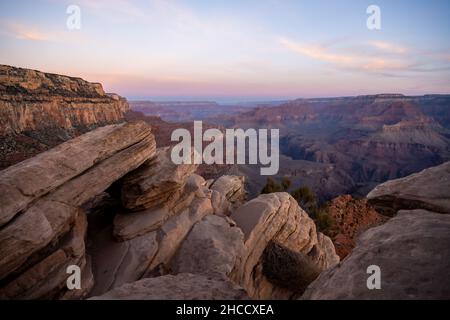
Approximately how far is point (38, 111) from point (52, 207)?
66.4m

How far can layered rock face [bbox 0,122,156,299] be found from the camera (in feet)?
26.4

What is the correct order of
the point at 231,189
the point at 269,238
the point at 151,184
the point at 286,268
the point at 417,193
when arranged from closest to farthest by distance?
the point at 417,193, the point at 151,184, the point at 286,268, the point at 269,238, the point at 231,189

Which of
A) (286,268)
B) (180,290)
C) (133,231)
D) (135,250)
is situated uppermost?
(180,290)

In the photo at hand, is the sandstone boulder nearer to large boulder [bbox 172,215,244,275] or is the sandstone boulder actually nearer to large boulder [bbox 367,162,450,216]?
large boulder [bbox 172,215,244,275]

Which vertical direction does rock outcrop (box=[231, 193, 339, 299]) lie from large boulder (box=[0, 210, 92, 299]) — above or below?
below

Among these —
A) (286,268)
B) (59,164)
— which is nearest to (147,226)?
(59,164)

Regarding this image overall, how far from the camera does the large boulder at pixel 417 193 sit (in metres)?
8.48

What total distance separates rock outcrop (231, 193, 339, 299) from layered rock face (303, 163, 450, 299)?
6.28 metres

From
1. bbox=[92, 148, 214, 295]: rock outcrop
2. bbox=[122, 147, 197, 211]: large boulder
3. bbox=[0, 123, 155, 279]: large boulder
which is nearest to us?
bbox=[0, 123, 155, 279]: large boulder

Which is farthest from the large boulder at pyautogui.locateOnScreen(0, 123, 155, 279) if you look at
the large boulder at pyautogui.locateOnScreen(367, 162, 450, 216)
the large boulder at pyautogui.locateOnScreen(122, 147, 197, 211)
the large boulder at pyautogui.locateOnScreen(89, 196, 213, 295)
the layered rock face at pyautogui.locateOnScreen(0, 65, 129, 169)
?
the layered rock face at pyautogui.locateOnScreen(0, 65, 129, 169)

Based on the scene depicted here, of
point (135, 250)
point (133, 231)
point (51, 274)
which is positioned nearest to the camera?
point (51, 274)

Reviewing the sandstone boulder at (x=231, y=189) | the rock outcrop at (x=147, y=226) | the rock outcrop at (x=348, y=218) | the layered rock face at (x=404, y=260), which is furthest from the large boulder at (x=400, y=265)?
the rock outcrop at (x=348, y=218)

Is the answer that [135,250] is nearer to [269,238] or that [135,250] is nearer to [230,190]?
[269,238]

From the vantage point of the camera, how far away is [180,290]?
646 centimetres
